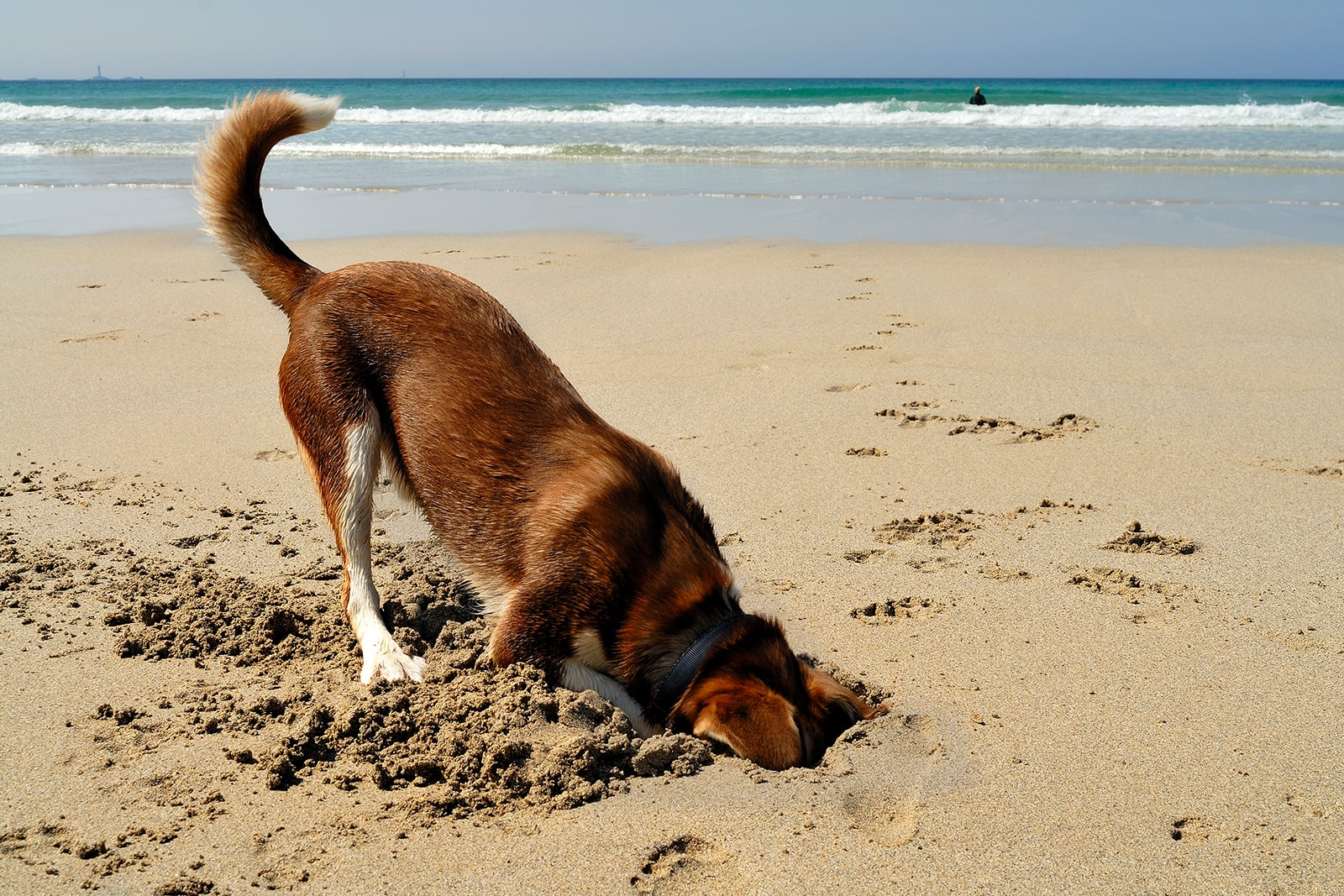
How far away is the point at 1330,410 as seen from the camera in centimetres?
543

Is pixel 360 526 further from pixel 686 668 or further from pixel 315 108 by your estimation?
pixel 315 108

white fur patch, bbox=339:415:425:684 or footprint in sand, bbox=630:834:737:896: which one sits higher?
white fur patch, bbox=339:415:425:684

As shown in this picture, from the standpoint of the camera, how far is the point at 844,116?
93.6 feet

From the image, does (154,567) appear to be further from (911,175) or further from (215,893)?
(911,175)

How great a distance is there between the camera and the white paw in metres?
3.12

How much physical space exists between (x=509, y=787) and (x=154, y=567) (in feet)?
6.50

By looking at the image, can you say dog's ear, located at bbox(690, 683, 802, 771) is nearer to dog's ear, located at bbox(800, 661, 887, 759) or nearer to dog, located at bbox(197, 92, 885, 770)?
dog, located at bbox(197, 92, 885, 770)

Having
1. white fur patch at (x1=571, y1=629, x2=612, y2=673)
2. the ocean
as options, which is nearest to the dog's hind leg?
white fur patch at (x1=571, y1=629, x2=612, y2=673)

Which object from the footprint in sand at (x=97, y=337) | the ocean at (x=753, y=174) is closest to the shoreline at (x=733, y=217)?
the ocean at (x=753, y=174)

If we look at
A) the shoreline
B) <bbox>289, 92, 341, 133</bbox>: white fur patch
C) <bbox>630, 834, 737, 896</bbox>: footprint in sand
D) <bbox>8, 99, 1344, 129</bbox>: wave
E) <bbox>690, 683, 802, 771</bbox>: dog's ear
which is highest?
<bbox>8, 99, 1344, 129</bbox>: wave

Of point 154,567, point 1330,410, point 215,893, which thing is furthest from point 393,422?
point 1330,410

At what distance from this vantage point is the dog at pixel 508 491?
2785mm

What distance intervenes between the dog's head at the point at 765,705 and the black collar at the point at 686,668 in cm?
2

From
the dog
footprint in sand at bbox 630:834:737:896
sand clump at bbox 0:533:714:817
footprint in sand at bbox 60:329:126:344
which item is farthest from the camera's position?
footprint in sand at bbox 60:329:126:344
